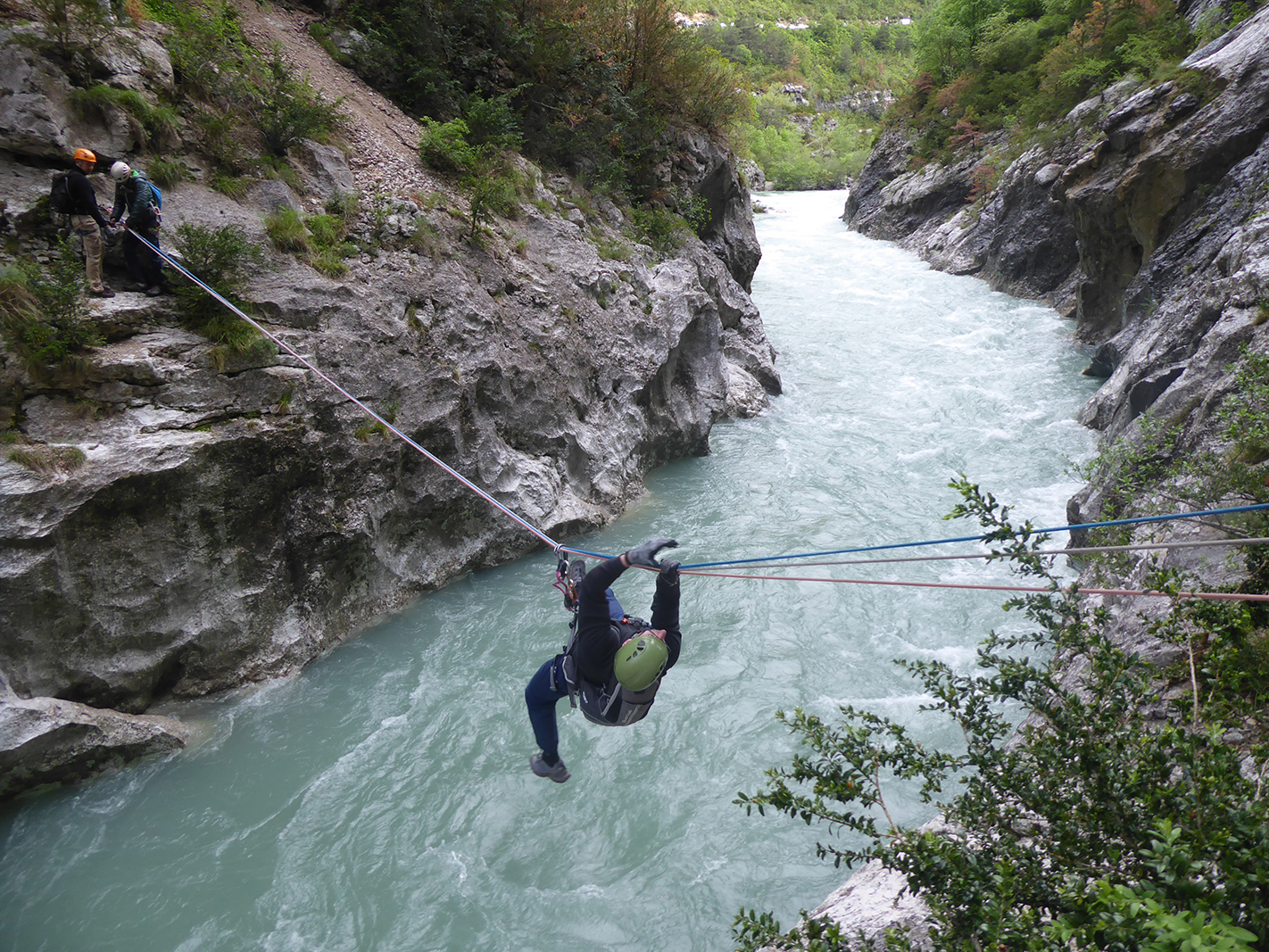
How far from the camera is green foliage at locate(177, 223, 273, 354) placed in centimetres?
593

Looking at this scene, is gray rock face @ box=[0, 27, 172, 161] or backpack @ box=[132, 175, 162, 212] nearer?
A: gray rock face @ box=[0, 27, 172, 161]

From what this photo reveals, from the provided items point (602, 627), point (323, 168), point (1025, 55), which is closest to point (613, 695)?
point (602, 627)

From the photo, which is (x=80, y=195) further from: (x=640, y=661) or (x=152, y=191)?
(x=640, y=661)

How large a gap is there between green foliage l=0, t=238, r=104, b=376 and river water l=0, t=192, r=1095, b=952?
3.07 m

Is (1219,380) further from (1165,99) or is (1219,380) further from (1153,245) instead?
(1165,99)

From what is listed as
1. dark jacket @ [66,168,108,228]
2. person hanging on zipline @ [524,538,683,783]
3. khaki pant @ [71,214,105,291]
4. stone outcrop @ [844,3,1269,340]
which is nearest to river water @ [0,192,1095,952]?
person hanging on zipline @ [524,538,683,783]

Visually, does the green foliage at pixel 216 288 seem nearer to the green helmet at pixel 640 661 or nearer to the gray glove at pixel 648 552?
the gray glove at pixel 648 552

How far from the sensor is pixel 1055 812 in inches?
100

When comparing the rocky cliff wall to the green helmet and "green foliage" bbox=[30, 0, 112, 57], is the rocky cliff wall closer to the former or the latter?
"green foliage" bbox=[30, 0, 112, 57]

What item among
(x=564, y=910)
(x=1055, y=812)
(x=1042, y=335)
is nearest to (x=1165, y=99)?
(x=1042, y=335)

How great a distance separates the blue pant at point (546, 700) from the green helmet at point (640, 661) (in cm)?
59

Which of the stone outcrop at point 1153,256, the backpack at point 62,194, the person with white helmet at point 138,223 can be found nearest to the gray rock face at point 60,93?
the backpack at point 62,194

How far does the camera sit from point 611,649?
13.3 ft

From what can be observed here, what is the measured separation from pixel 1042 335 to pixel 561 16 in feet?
41.9
